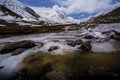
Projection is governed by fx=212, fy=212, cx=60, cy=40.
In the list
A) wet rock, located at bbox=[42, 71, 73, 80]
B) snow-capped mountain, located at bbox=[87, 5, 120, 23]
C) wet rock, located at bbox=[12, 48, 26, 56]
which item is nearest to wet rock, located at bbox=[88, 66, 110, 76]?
wet rock, located at bbox=[42, 71, 73, 80]

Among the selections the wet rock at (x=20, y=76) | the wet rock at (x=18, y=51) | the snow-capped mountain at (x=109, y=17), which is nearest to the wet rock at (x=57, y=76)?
the wet rock at (x=20, y=76)

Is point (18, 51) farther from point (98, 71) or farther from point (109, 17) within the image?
point (109, 17)

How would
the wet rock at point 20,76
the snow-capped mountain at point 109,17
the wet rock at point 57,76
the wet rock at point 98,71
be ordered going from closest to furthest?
the wet rock at point 57,76
the wet rock at point 98,71
the wet rock at point 20,76
the snow-capped mountain at point 109,17

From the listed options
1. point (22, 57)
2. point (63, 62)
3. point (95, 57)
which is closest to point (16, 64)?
point (22, 57)

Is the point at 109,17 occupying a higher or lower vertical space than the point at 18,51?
lower

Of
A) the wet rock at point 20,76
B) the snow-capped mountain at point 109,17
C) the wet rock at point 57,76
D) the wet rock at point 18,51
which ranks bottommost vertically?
the snow-capped mountain at point 109,17

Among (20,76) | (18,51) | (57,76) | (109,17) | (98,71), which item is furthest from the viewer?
(109,17)

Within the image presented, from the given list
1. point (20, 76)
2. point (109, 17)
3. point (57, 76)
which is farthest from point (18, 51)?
point (109, 17)

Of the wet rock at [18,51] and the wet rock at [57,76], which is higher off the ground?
the wet rock at [18,51]

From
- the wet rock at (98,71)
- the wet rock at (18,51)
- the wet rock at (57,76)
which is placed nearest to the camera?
the wet rock at (57,76)

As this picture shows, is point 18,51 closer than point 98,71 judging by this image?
No

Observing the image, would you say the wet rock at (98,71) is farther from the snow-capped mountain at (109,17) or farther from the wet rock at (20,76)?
the snow-capped mountain at (109,17)

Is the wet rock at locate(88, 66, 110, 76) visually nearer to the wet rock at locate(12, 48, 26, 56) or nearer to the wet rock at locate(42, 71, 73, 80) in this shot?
the wet rock at locate(42, 71, 73, 80)

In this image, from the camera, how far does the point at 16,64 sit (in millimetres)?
10938
